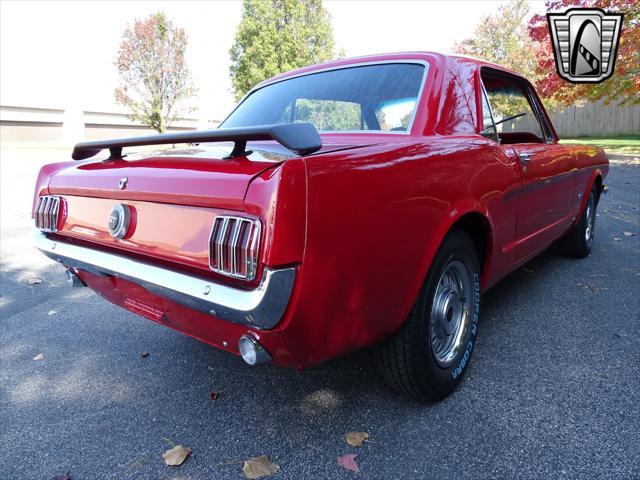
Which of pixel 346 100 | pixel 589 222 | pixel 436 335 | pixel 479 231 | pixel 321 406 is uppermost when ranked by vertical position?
pixel 346 100

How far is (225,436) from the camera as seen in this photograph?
78.5 inches

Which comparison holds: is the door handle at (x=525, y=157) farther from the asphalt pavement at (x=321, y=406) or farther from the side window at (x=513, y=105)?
the asphalt pavement at (x=321, y=406)

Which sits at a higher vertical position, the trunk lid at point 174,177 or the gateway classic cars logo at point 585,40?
the gateway classic cars logo at point 585,40

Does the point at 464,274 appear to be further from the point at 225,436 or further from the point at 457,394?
the point at 225,436

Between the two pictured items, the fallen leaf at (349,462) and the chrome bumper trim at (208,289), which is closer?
the chrome bumper trim at (208,289)

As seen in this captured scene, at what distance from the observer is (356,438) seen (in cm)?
193

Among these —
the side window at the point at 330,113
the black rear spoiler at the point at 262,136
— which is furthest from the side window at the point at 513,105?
the black rear spoiler at the point at 262,136

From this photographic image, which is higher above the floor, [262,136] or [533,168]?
[262,136]

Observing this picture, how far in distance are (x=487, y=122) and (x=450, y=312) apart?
1.08 metres

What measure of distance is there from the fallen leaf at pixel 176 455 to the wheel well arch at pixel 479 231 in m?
1.51

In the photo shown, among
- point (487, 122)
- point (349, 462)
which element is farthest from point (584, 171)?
point (349, 462)

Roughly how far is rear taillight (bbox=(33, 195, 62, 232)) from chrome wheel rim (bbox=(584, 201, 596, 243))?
419cm

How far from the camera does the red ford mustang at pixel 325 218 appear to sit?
145 cm

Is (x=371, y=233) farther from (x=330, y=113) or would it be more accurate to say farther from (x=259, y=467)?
(x=330, y=113)
